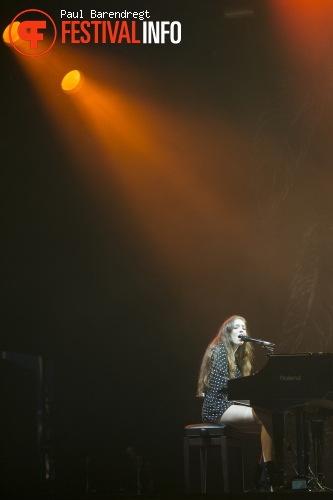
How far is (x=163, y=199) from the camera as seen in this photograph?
23.8 feet

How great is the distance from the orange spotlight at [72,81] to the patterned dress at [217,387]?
2712mm

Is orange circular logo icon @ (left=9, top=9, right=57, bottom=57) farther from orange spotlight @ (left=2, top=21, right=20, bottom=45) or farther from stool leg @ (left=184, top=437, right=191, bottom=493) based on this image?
stool leg @ (left=184, top=437, right=191, bottom=493)

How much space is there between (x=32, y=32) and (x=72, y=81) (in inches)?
21.5

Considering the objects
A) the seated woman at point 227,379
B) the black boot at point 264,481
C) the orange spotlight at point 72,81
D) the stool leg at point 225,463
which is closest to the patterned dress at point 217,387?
the seated woman at point 227,379

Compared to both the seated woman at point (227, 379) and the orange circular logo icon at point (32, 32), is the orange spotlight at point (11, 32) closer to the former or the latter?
the orange circular logo icon at point (32, 32)

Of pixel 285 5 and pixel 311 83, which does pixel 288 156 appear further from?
pixel 285 5

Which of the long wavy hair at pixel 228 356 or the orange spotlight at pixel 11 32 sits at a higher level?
the orange spotlight at pixel 11 32

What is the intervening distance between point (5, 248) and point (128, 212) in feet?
3.85

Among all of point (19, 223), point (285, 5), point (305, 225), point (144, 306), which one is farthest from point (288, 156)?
point (19, 223)

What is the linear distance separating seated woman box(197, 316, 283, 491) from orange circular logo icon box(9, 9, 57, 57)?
2995 millimetres

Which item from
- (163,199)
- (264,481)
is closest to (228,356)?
(264,481)

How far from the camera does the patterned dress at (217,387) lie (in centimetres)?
603

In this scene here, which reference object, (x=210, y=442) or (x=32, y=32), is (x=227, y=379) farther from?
(x=32, y=32)

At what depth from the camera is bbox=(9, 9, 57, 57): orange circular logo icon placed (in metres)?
6.95
